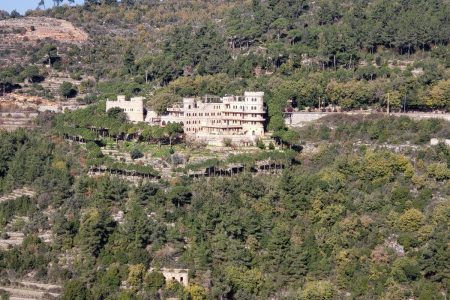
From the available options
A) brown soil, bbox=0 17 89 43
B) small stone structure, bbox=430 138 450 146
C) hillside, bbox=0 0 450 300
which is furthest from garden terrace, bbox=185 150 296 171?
brown soil, bbox=0 17 89 43

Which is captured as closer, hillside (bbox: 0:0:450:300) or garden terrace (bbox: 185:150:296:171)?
hillside (bbox: 0:0:450:300)

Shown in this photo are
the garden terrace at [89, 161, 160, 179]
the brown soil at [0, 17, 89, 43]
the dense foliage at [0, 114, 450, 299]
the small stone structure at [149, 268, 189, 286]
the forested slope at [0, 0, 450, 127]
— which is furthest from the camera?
the brown soil at [0, 17, 89, 43]

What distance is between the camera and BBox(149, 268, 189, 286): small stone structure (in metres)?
31.5

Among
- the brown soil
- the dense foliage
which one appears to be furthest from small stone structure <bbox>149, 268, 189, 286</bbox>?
the brown soil

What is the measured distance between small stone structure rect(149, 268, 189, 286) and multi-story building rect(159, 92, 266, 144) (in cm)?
981

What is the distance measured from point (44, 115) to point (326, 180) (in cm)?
1754

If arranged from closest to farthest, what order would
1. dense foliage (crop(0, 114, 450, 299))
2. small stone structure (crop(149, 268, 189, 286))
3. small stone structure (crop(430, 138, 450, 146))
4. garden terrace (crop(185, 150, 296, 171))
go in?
dense foliage (crop(0, 114, 450, 299)) → small stone structure (crop(149, 268, 189, 286)) → garden terrace (crop(185, 150, 296, 171)) → small stone structure (crop(430, 138, 450, 146))

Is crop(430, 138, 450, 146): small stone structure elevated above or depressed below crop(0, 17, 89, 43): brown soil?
below

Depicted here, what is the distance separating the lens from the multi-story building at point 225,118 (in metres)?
40.5

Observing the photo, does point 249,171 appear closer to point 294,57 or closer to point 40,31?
point 294,57

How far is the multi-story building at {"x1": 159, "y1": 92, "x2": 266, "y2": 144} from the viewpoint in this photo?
40500 mm

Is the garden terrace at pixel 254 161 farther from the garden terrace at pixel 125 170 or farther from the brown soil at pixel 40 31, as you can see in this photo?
the brown soil at pixel 40 31

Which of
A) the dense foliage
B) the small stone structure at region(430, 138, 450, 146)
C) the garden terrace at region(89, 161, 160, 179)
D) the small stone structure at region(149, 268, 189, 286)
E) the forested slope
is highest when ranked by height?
the forested slope

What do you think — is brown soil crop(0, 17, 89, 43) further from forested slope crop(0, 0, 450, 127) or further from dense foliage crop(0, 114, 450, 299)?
dense foliage crop(0, 114, 450, 299)
